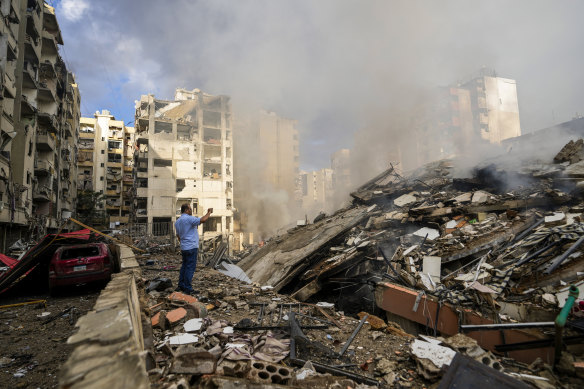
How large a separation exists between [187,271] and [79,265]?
3.58 meters

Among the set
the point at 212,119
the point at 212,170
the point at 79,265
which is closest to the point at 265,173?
the point at 212,170

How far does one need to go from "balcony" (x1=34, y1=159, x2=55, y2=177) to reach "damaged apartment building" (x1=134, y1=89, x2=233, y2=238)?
11052 mm

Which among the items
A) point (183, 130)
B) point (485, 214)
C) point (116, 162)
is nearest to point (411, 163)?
Result: point (183, 130)

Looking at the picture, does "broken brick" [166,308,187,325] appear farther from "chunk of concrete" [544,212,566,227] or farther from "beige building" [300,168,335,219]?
"beige building" [300,168,335,219]

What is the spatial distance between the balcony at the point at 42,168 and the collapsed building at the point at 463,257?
20.7m

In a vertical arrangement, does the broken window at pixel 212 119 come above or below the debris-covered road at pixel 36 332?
above

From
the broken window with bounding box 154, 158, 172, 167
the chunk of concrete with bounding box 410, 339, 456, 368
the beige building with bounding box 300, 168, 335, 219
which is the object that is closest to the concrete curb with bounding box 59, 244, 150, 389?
the chunk of concrete with bounding box 410, 339, 456, 368

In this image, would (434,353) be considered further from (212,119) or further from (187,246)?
(212,119)

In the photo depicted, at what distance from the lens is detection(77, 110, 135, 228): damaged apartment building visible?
46.2m

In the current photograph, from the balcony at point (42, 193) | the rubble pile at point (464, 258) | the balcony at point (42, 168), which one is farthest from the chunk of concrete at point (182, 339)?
the balcony at point (42, 168)

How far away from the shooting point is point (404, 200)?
9188 mm

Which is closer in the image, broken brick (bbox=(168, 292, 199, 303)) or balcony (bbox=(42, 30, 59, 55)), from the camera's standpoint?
broken brick (bbox=(168, 292, 199, 303))

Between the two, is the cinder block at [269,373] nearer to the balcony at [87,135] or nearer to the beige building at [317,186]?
the balcony at [87,135]

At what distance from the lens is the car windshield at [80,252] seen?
686cm
